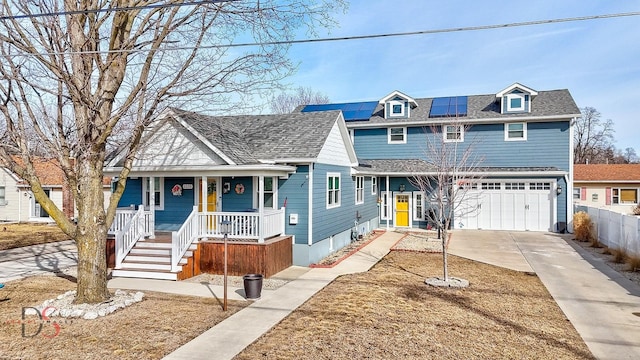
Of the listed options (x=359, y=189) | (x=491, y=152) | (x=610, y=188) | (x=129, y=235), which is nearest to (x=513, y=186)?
(x=491, y=152)

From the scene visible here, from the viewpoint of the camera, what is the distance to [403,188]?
22.8 m

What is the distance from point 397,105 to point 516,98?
624 cm

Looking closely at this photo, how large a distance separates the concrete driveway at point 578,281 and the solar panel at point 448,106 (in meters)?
6.77

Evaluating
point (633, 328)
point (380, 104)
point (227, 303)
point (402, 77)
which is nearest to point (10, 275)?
point (227, 303)

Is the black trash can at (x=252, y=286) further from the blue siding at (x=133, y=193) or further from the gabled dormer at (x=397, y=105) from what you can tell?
the gabled dormer at (x=397, y=105)

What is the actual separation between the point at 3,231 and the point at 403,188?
21.1 metres

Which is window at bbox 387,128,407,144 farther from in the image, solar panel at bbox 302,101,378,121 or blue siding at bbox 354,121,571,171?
solar panel at bbox 302,101,378,121

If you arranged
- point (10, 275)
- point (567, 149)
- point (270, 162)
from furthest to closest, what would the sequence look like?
point (567, 149) < point (270, 162) < point (10, 275)

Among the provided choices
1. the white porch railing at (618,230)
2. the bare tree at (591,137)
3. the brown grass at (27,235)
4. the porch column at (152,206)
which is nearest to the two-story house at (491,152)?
the white porch railing at (618,230)

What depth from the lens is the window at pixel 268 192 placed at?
1382 cm

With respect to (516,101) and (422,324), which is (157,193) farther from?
(516,101)

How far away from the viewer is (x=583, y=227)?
60.3 ft

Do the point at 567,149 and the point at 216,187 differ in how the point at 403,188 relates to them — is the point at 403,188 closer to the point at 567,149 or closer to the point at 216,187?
the point at 567,149

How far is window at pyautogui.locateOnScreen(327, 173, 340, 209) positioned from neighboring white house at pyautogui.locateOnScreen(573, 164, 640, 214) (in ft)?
70.4
